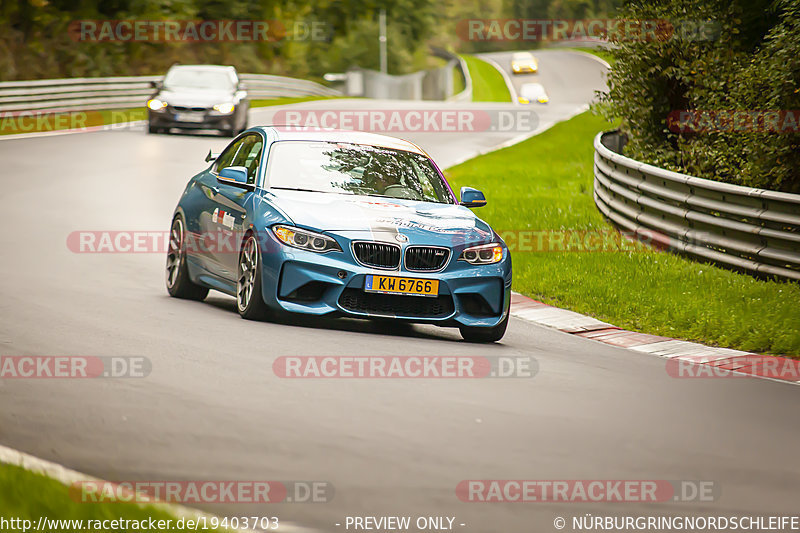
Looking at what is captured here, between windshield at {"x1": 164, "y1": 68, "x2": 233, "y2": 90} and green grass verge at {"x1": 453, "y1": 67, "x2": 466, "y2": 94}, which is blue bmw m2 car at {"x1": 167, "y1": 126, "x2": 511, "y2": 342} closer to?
windshield at {"x1": 164, "y1": 68, "x2": 233, "y2": 90}

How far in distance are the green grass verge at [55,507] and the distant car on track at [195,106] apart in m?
23.8

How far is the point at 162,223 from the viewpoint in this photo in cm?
1641

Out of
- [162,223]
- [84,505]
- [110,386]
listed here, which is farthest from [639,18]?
[84,505]

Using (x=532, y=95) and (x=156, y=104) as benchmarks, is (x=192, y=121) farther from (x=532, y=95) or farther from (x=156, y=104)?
(x=532, y=95)

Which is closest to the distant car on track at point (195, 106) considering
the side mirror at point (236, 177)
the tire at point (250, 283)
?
the side mirror at point (236, 177)

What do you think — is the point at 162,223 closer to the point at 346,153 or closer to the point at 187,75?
the point at 346,153

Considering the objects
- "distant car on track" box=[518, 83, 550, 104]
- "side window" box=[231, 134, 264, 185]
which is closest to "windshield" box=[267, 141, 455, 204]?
"side window" box=[231, 134, 264, 185]

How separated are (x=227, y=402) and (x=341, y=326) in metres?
3.09

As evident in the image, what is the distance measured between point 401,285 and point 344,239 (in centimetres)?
55

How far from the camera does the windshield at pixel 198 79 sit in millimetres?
29078

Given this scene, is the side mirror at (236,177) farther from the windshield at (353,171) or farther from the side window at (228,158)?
the side window at (228,158)

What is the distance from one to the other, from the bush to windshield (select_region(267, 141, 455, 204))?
15.4 ft

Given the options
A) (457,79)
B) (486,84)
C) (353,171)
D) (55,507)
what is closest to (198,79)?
(353,171)

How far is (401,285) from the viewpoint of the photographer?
29.8 ft
